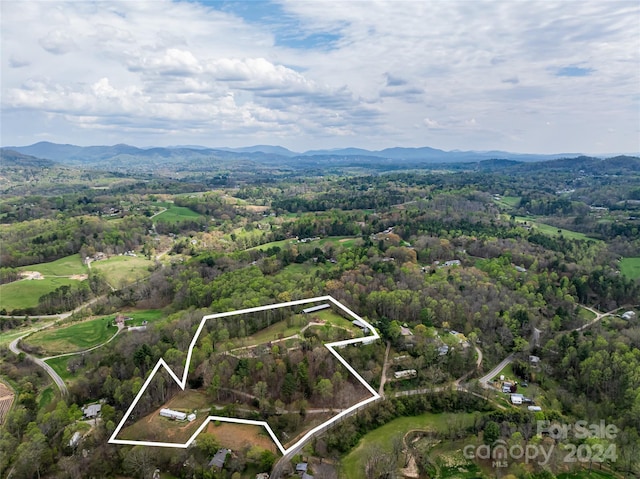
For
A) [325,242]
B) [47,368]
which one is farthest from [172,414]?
[325,242]

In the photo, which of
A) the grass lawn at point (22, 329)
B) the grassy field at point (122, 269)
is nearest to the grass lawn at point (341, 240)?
the grassy field at point (122, 269)

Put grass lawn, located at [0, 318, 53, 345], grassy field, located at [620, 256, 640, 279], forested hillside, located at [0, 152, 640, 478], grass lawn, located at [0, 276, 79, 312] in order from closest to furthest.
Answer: forested hillside, located at [0, 152, 640, 478], grass lawn, located at [0, 318, 53, 345], grass lawn, located at [0, 276, 79, 312], grassy field, located at [620, 256, 640, 279]

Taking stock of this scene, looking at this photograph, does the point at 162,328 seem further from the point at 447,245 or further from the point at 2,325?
the point at 447,245

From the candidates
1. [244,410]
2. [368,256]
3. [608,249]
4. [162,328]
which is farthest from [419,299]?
[608,249]

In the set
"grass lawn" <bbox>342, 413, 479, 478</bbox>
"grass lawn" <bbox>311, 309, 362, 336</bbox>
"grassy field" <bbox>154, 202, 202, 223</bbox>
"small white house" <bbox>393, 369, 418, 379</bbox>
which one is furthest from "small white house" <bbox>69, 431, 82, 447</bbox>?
"grassy field" <bbox>154, 202, 202, 223</bbox>

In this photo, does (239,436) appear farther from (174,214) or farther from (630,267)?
(174,214)

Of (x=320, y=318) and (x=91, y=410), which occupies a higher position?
(x=320, y=318)

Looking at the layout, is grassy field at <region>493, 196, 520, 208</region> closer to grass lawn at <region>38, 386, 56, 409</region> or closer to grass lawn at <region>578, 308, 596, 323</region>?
grass lawn at <region>578, 308, 596, 323</region>
